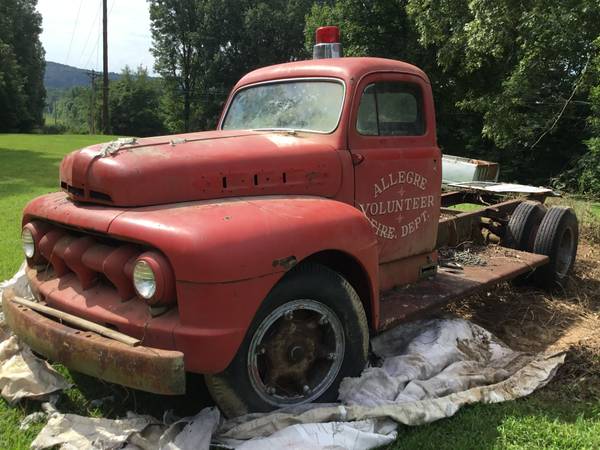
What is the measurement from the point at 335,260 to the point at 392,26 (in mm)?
21503

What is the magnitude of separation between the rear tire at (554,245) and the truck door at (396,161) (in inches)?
67.7

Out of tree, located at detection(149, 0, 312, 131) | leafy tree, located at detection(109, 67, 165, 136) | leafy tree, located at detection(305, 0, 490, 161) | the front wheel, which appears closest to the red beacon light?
the front wheel

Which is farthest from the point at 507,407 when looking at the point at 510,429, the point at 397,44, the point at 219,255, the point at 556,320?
the point at 397,44

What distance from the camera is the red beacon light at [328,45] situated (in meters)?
4.41

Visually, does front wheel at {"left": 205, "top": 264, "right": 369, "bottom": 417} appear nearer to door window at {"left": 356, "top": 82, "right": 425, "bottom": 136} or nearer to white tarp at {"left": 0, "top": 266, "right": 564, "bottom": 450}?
white tarp at {"left": 0, "top": 266, "right": 564, "bottom": 450}

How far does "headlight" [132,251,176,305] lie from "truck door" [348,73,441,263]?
1534mm

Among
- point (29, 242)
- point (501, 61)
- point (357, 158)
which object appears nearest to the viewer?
point (29, 242)

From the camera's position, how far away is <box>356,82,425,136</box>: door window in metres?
3.84

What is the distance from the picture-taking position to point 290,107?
3963mm

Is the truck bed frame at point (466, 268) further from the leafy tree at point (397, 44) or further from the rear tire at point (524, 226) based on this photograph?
the leafy tree at point (397, 44)

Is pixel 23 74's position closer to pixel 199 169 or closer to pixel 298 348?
pixel 199 169

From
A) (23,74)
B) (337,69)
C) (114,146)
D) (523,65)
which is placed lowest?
(114,146)

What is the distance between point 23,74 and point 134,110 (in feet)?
34.8

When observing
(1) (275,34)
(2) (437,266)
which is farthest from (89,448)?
(1) (275,34)
